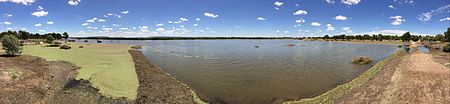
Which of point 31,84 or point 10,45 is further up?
point 10,45

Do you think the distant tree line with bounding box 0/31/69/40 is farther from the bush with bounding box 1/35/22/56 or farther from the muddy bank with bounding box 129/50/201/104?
the muddy bank with bounding box 129/50/201/104

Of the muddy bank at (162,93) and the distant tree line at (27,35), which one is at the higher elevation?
the distant tree line at (27,35)

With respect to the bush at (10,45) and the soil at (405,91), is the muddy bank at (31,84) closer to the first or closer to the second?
the bush at (10,45)

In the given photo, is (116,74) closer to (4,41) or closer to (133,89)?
(133,89)

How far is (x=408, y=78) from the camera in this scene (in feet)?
65.9

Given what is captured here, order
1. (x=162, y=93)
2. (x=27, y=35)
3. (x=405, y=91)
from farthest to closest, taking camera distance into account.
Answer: (x=27, y=35) < (x=162, y=93) < (x=405, y=91)

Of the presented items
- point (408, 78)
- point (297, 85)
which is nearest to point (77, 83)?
point (297, 85)

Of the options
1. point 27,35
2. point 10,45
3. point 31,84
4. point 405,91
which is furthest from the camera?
point 27,35

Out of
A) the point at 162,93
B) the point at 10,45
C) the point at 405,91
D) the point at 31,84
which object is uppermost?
the point at 10,45

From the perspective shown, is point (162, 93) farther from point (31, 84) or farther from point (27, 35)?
point (27, 35)

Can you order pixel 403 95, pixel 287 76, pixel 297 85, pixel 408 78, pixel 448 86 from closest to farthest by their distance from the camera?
1. pixel 403 95
2. pixel 448 86
3. pixel 408 78
4. pixel 297 85
5. pixel 287 76

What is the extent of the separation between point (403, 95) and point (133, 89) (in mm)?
19841

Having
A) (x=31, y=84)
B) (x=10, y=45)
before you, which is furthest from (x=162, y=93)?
(x=10, y=45)

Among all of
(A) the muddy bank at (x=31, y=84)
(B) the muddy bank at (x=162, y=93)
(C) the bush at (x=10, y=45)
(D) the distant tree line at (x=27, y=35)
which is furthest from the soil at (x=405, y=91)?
(D) the distant tree line at (x=27, y=35)
